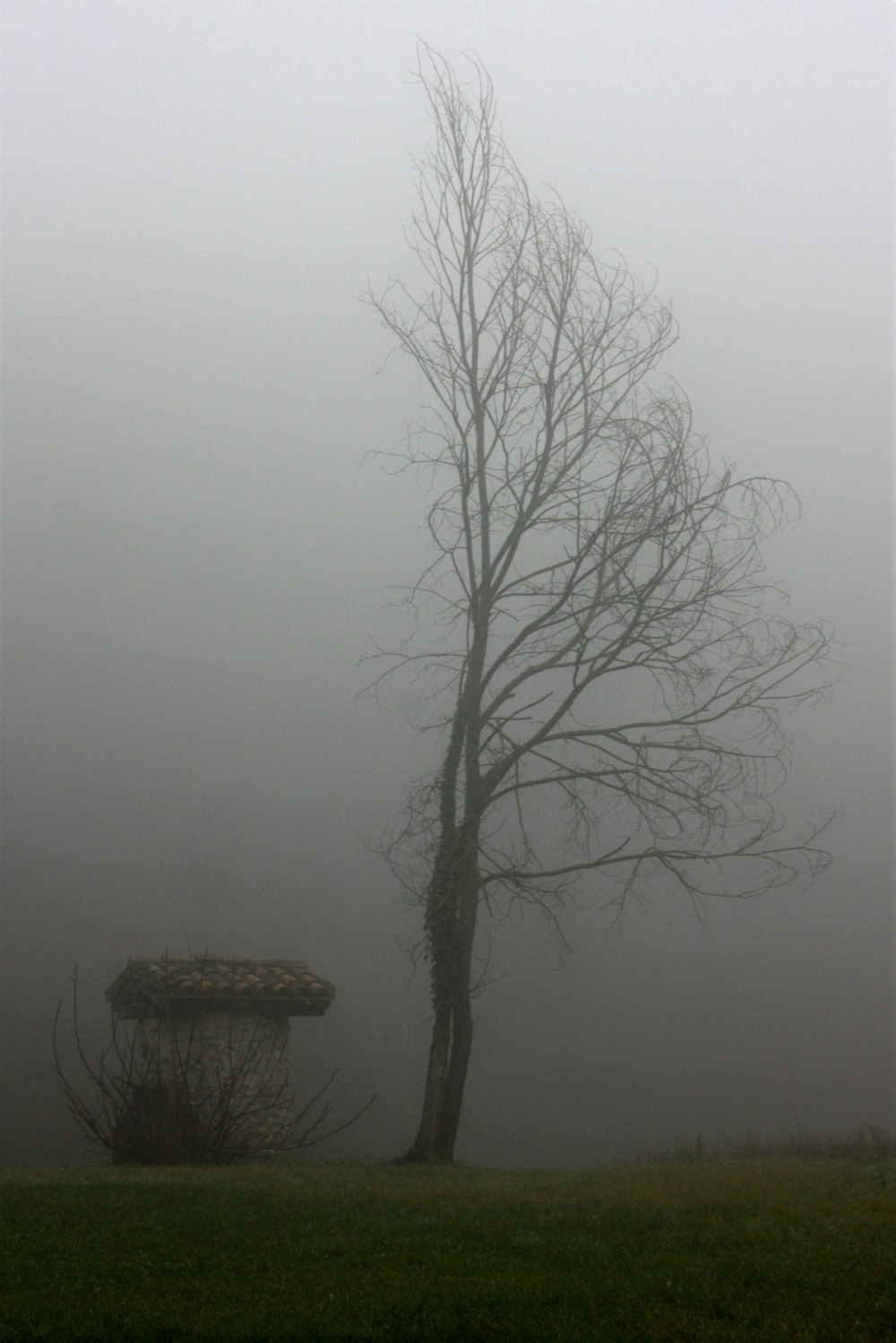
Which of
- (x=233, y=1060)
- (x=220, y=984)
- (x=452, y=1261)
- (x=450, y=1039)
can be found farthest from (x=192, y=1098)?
(x=452, y=1261)

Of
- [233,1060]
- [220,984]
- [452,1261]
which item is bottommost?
[452,1261]

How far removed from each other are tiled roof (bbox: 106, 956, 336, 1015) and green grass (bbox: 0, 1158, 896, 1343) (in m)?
5.37

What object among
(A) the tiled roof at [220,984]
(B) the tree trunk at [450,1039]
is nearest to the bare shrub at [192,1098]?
(A) the tiled roof at [220,984]

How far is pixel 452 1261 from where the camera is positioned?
6.51 meters

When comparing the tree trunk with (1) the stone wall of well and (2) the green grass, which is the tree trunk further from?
(1) the stone wall of well

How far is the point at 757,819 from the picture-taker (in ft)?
45.8

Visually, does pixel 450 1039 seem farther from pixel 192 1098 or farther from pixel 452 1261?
pixel 452 1261

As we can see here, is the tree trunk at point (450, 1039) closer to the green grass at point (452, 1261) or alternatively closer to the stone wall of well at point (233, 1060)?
the green grass at point (452, 1261)

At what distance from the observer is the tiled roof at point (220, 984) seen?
51.4 feet

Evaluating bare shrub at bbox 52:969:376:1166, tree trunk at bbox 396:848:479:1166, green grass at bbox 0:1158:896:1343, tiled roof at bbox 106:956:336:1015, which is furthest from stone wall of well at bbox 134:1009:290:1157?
green grass at bbox 0:1158:896:1343

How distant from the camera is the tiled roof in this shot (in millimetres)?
15680

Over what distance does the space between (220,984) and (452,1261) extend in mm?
9814

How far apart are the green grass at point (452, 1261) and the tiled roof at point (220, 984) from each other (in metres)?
5.37

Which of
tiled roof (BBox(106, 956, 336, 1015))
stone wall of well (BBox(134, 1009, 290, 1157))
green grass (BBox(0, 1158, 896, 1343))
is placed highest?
tiled roof (BBox(106, 956, 336, 1015))
